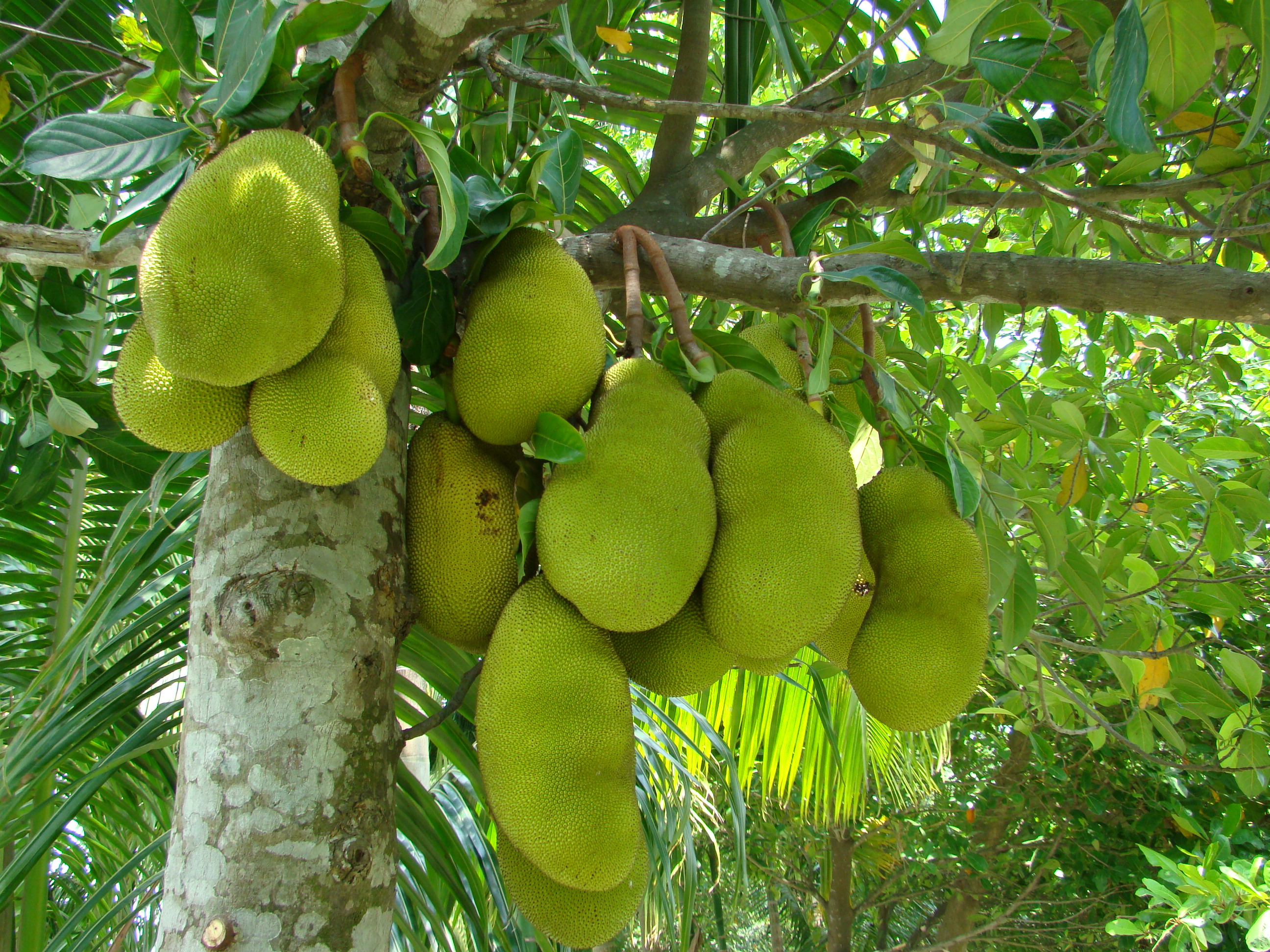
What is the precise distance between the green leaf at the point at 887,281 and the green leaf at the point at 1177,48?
1.01 feet

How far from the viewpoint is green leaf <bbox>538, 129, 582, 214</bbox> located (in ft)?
3.81

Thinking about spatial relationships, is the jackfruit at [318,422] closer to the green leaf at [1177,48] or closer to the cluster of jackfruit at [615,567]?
the cluster of jackfruit at [615,567]

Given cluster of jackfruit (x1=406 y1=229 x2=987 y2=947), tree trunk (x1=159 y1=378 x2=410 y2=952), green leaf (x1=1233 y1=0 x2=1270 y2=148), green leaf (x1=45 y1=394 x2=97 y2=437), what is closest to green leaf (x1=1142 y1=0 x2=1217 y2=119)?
green leaf (x1=1233 y1=0 x2=1270 y2=148)

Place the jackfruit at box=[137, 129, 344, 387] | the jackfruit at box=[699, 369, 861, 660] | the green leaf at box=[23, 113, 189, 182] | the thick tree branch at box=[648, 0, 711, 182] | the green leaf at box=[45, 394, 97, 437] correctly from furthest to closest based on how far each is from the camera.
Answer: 1. the thick tree branch at box=[648, 0, 711, 182]
2. the green leaf at box=[45, 394, 97, 437]
3. the jackfruit at box=[699, 369, 861, 660]
4. the green leaf at box=[23, 113, 189, 182]
5. the jackfruit at box=[137, 129, 344, 387]

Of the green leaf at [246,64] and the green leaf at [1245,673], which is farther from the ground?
the green leaf at [246,64]

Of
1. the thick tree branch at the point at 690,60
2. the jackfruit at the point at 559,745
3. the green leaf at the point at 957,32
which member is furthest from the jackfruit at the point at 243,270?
the thick tree branch at the point at 690,60

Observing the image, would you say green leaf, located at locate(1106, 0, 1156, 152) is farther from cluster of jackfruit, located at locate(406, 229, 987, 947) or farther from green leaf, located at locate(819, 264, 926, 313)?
cluster of jackfruit, located at locate(406, 229, 987, 947)

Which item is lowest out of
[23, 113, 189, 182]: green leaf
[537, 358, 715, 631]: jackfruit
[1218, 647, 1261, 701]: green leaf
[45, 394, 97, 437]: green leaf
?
[1218, 647, 1261, 701]: green leaf

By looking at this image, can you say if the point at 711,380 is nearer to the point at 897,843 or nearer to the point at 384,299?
the point at 384,299

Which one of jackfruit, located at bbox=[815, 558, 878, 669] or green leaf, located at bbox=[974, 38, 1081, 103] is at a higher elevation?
green leaf, located at bbox=[974, 38, 1081, 103]

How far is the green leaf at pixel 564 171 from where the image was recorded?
3.81 ft

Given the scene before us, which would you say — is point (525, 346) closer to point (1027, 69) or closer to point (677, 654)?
point (677, 654)

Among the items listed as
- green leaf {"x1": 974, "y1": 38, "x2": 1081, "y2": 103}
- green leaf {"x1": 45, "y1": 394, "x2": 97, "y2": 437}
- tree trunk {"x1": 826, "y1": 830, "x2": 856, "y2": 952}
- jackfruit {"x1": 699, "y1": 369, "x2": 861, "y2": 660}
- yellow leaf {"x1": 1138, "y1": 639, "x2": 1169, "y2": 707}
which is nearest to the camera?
jackfruit {"x1": 699, "y1": 369, "x2": 861, "y2": 660}

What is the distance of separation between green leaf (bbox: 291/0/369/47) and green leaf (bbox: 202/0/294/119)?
0.02m
